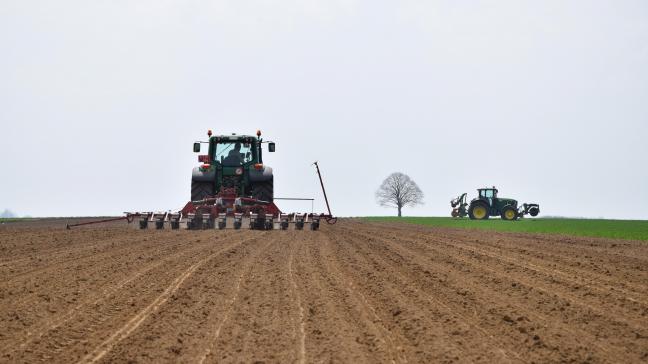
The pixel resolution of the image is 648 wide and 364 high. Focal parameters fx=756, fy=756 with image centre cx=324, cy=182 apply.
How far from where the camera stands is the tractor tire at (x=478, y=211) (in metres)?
46.5

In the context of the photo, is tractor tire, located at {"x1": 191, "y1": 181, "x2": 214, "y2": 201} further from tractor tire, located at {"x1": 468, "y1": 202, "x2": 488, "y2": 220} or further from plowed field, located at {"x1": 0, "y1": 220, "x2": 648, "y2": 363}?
tractor tire, located at {"x1": 468, "y1": 202, "x2": 488, "y2": 220}

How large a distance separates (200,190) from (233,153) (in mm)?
1657

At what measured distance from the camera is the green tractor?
24.4 metres

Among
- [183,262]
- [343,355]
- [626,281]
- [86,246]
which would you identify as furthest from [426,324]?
[86,246]

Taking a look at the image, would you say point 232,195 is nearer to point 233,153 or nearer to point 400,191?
point 233,153

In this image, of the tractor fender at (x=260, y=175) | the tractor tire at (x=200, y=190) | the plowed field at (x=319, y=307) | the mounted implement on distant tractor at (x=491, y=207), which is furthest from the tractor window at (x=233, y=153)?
the mounted implement on distant tractor at (x=491, y=207)

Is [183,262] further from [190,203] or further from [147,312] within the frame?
[190,203]

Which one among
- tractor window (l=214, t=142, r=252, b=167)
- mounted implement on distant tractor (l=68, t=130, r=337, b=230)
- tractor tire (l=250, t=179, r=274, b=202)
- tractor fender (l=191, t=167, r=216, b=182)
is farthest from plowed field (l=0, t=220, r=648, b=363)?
tractor window (l=214, t=142, r=252, b=167)

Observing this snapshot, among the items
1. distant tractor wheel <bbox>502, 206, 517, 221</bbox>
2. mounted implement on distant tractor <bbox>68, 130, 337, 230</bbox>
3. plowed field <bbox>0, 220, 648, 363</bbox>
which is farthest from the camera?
distant tractor wheel <bbox>502, 206, 517, 221</bbox>

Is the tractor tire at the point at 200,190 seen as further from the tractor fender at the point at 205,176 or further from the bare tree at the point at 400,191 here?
the bare tree at the point at 400,191

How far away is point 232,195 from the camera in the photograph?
78.4ft

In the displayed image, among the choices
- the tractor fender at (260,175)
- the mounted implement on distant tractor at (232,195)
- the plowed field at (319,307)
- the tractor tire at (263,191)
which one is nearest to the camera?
the plowed field at (319,307)

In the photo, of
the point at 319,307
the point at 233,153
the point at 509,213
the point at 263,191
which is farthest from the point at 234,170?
the point at 509,213

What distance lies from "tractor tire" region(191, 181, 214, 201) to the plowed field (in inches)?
387
